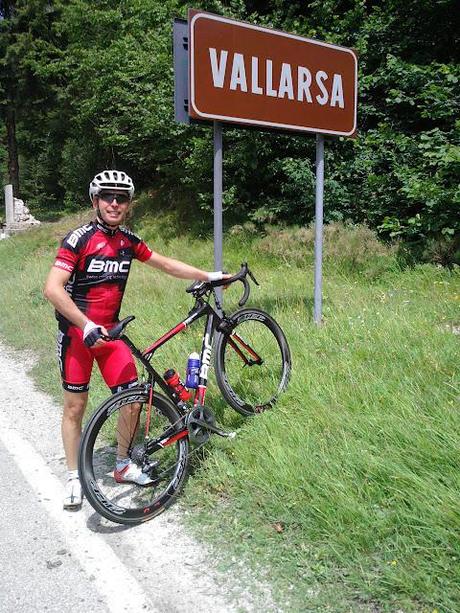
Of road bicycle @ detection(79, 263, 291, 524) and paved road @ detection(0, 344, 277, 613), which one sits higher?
road bicycle @ detection(79, 263, 291, 524)

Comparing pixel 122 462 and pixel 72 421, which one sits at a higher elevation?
pixel 72 421

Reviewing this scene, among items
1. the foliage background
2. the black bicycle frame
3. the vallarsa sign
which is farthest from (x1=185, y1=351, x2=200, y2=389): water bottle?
the foliage background

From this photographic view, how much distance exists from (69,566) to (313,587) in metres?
1.23

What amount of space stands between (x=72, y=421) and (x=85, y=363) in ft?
1.32

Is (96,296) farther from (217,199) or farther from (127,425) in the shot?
(217,199)

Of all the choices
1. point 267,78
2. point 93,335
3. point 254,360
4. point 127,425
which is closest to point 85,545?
point 127,425

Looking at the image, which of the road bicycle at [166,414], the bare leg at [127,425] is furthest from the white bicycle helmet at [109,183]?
the bare leg at [127,425]

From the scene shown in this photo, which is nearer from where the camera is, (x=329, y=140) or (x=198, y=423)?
(x=198, y=423)

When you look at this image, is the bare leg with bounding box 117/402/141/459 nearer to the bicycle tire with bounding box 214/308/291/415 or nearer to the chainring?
the chainring

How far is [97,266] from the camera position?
312cm

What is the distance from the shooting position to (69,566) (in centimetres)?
259

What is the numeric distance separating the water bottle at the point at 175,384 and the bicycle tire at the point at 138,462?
13 cm

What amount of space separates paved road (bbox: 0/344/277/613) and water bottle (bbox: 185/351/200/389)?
776 millimetres

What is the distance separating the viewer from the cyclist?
308 cm
